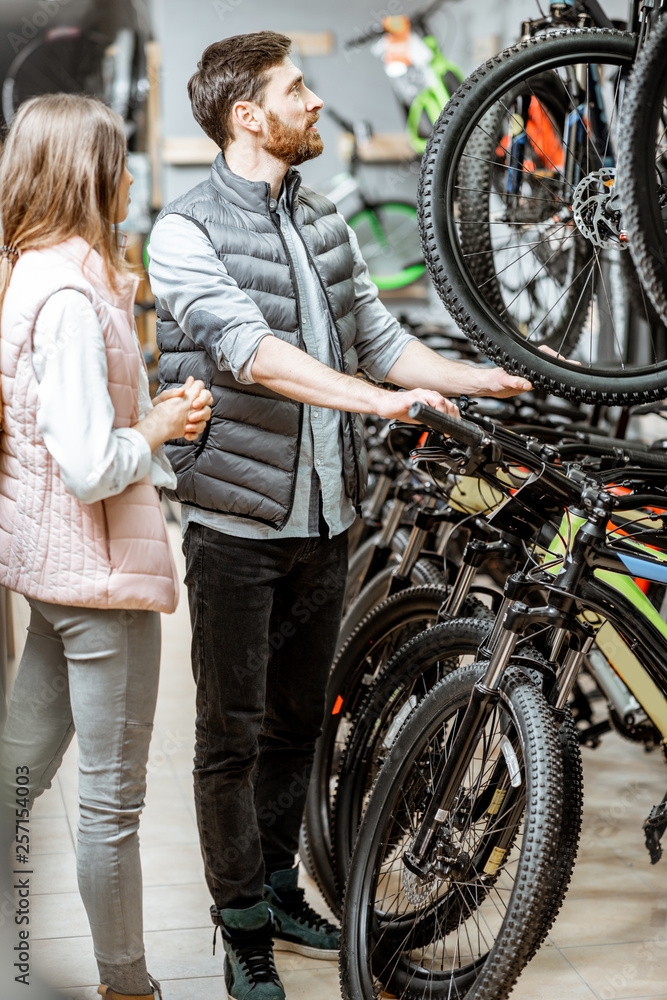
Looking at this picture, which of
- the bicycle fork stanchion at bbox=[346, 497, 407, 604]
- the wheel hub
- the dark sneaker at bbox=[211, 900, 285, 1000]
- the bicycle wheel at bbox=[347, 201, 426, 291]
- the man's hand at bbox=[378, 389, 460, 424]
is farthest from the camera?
the bicycle wheel at bbox=[347, 201, 426, 291]

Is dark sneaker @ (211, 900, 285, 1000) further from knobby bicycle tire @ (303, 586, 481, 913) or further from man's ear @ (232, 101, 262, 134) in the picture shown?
man's ear @ (232, 101, 262, 134)

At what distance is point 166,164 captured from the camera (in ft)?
20.9

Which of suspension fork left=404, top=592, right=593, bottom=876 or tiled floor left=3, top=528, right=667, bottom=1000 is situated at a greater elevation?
suspension fork left=404, top=592, right=593, bottom=876

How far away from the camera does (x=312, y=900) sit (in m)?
2.21

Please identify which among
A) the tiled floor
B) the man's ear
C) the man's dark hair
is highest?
the man's dark hair

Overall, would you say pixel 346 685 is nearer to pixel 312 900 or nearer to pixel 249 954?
pixel 312 900

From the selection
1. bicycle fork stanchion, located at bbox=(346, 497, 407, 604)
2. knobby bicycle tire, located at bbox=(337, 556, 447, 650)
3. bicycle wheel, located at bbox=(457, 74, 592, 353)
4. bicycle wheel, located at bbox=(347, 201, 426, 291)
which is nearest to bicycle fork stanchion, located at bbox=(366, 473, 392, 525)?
bicycle fork stanchion, located at bbox=(346, 497, 407, 604)

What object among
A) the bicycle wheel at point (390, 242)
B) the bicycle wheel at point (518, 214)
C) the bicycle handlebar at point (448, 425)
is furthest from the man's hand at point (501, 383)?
the bicycle wheel at point (390, 242)

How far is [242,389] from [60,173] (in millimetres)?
464

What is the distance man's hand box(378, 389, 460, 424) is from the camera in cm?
148

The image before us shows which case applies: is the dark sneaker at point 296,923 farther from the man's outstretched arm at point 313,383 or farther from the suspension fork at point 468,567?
the man's outstretched arm at point 313,383

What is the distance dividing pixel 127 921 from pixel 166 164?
5.57 m

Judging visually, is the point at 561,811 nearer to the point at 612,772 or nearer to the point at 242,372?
the point at 242,372

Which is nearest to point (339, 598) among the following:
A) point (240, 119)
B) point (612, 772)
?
point (240, 119)
